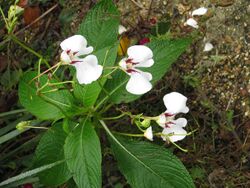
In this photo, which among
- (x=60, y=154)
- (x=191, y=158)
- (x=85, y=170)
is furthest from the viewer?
(x=191, y=158)

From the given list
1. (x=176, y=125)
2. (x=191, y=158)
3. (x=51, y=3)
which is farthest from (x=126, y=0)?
(x=176, y=125)

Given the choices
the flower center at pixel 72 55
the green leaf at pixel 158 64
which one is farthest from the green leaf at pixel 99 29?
the flower center at pixel 72 55

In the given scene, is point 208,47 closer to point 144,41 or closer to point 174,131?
point 144,41

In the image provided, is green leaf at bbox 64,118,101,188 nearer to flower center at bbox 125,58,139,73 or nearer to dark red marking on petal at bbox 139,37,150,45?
flower center at bbox 125,58,139,73

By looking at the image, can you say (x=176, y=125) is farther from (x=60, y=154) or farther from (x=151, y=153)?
(x=60, y=154)

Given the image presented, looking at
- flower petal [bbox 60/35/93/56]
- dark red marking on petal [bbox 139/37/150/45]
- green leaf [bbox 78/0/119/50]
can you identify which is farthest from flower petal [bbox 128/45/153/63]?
dark red marking on petal [bbox 139/37/150/45]

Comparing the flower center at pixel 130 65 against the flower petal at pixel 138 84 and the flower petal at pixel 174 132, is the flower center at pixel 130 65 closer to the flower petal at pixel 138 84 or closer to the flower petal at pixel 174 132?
the flower petal at pixel 138 84
